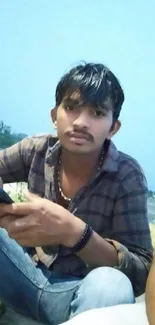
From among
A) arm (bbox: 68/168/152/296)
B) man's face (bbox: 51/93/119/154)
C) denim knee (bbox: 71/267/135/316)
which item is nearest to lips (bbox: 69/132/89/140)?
man's face (bbox: 51/93/119/154)

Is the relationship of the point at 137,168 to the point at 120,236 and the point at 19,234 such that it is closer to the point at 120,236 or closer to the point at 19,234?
the point at 120,236

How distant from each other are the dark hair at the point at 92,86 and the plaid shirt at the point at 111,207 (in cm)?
12

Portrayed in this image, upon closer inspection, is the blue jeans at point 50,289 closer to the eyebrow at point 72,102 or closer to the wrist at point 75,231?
the wrist at point 75,231

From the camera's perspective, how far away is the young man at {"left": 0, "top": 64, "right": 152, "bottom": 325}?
1024 mm

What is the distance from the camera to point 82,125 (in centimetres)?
108

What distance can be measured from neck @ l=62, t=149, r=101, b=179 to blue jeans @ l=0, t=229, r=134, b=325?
22cm

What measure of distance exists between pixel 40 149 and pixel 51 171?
62mm

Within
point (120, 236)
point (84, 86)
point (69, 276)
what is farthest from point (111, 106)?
point (69, 276)

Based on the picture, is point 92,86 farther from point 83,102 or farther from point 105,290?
point 105,290

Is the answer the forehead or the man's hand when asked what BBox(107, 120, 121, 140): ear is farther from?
the man's hand

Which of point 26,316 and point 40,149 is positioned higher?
point 40,149

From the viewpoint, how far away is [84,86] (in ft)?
3.68

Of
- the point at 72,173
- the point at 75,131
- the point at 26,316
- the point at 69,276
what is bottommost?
the point at 26,316

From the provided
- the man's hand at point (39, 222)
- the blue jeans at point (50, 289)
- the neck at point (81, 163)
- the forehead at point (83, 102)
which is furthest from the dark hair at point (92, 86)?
the blue jeans at point (50, 289)
